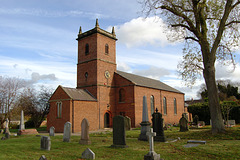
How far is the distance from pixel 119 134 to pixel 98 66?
1759cm

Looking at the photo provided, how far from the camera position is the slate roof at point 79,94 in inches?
913

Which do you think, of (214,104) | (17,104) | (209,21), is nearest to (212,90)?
(214,104)

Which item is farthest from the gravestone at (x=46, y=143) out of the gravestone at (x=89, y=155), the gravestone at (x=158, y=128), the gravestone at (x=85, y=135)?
the gravestone at (x=158, y=128)

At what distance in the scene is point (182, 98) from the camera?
140 feet

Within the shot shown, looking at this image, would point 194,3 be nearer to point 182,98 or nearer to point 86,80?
point 86,80

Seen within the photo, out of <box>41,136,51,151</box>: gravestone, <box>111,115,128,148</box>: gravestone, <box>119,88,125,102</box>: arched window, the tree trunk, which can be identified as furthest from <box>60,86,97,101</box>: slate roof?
the tree trunk

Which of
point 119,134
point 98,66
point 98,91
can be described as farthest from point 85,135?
point 98,66

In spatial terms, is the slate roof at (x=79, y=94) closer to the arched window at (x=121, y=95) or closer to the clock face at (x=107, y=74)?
the clock face at (x=107, y=74)

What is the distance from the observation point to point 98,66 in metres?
26.9

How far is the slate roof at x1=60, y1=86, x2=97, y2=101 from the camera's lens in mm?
23189

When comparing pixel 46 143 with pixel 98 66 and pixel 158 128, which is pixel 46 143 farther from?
pixel 98 66

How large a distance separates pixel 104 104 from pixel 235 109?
66.2 feet

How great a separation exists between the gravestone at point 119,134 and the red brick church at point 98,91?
13371 mm

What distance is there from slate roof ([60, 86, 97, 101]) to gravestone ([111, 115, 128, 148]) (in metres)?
13.2
